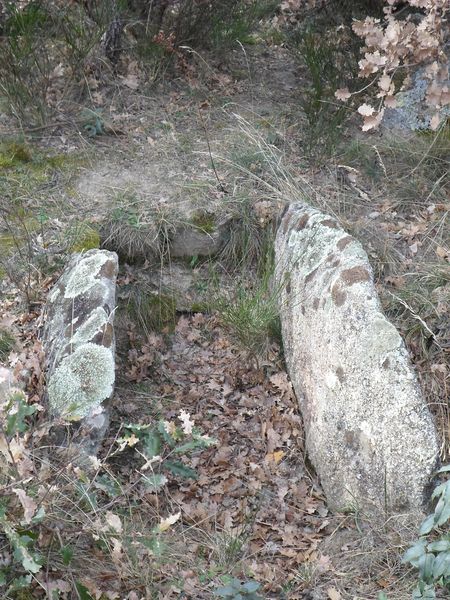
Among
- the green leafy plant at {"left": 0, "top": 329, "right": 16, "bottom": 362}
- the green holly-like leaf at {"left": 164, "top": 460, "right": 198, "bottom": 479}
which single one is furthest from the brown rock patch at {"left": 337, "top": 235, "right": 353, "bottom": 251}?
the green leafy plant at {"left": 0, "top": 329, "right": 16, "bottom": 362}

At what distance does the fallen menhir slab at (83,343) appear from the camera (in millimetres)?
3541

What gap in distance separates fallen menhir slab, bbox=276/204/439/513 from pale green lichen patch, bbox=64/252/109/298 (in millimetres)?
1135

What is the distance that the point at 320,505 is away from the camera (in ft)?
12.3

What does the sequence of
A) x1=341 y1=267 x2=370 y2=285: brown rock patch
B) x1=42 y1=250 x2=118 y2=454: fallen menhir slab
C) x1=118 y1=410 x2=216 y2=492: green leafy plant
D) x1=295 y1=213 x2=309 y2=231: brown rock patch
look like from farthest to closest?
x1=295 y1=213 x2=309 y2=231: brown rock patch < x1=341 y1=267 x2=370 y2=285: brown rock patch < x1=42 y1=250 x2=118 y2=454: fallen menhir slab < x1=118 y1=410 x2=216 y2=492: green leafy plant

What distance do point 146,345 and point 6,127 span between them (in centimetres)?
233

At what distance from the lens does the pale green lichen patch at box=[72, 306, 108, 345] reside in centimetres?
384

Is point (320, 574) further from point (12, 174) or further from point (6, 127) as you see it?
point (6, 127)

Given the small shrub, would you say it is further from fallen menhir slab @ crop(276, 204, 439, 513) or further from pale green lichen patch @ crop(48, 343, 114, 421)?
pale green lichen patch @ crop(48, 343, 114, 421)

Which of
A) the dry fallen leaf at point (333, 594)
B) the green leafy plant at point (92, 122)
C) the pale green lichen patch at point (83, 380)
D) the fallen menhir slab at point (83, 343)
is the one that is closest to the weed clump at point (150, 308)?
the fallen menhir slab at point (83, 343)

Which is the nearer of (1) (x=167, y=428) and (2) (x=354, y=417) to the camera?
(1) (x=167, y=428)

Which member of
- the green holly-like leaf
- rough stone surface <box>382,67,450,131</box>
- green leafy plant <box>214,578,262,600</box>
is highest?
rough stone surface <box>382,67,450,131</box>

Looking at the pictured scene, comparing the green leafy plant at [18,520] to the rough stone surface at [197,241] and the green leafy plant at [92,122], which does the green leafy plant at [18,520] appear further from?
the green leafy plant at [92,122]

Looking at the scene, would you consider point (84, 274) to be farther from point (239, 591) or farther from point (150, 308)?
point (239, 591)

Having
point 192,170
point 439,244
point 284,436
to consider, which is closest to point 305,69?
point 192,170
